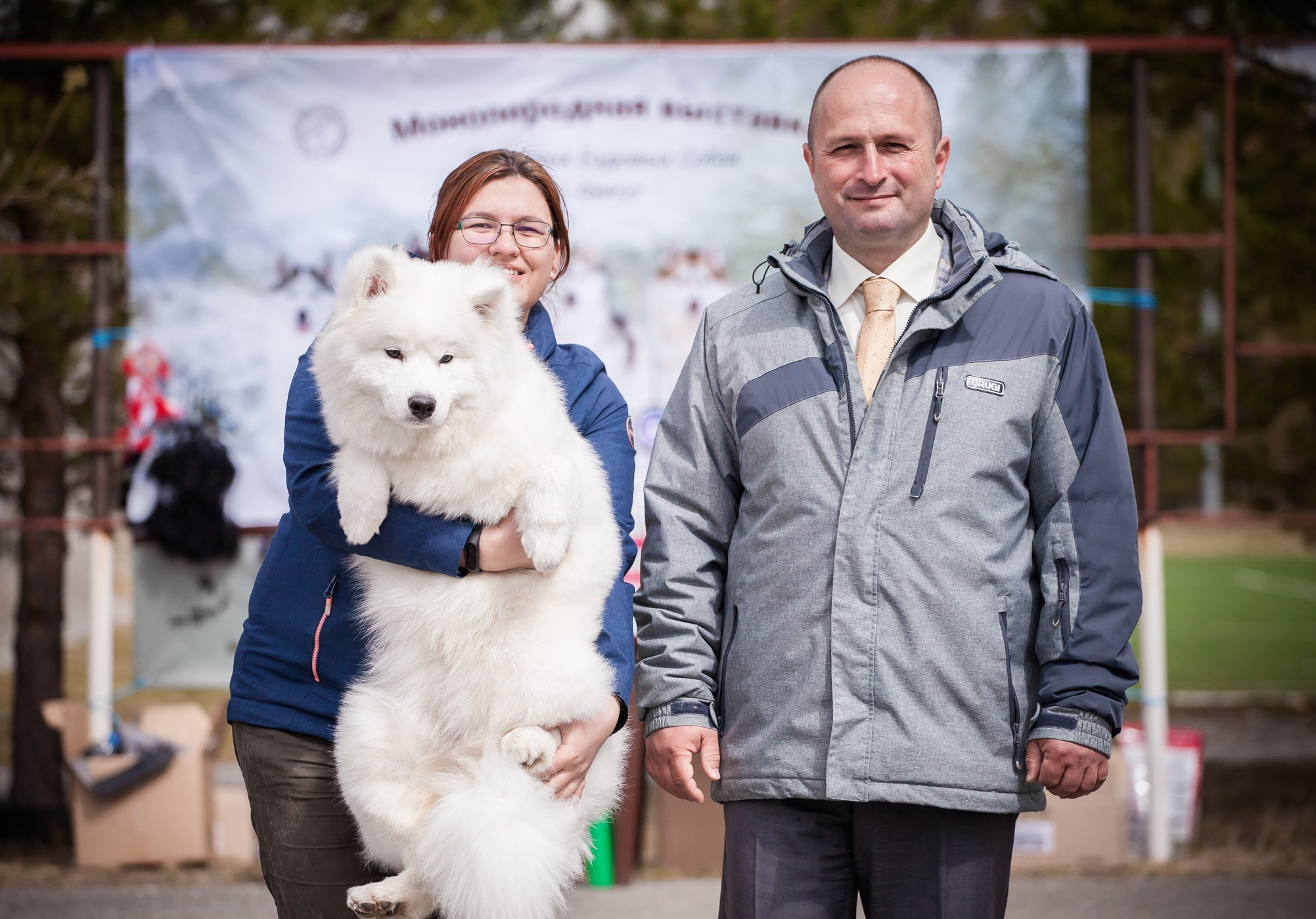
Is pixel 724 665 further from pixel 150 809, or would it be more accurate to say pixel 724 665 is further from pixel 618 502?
pixel 150 809

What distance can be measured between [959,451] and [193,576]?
4098mm

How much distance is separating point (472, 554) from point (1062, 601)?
112 centimetres

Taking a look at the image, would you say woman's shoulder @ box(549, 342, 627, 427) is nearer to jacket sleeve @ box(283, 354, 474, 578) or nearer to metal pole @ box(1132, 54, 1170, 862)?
jacket sleeve @ box(283, 354, 474, 578)

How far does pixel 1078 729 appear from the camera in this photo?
1.97 meters

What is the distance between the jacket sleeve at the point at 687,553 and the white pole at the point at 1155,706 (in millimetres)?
3321

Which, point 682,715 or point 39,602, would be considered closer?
point 682,715

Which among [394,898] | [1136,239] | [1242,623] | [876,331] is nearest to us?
[394,898]

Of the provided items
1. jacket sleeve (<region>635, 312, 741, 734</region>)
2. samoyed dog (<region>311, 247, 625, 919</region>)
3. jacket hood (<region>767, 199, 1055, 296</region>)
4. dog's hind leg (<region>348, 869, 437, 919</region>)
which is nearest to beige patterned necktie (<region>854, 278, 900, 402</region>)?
jacket hood (<region>767, 199, 1055, 296</region>)

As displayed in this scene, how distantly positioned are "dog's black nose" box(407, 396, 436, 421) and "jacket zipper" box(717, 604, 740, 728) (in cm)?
72

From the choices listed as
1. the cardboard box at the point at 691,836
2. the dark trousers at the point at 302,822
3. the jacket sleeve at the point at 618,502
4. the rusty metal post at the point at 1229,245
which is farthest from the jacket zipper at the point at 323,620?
the rusty metal post at the point at 1229,245

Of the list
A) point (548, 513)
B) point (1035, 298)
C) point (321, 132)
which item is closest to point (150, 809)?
point (321, 132)

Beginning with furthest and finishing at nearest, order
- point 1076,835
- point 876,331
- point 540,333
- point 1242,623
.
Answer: point 1242,623 < point 1076,835 < point 540,333 < point 876,331

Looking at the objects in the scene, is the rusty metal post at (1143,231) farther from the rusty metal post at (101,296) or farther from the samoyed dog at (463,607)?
the rusty metal post at (101,296)

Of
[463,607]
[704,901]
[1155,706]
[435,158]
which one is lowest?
[704,901]
